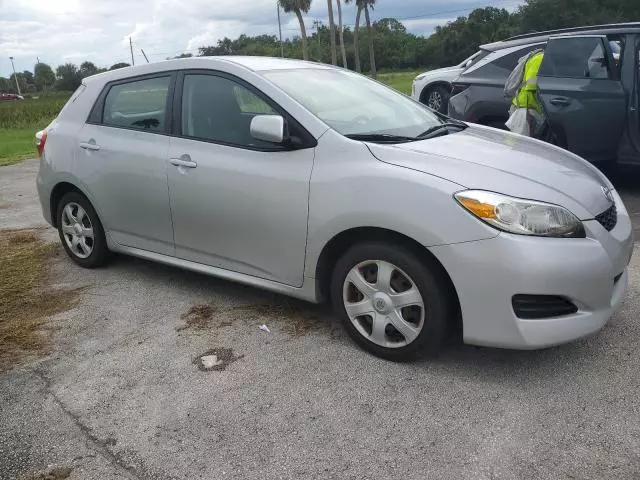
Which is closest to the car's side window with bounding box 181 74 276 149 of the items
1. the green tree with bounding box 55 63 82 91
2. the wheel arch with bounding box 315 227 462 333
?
the wheel arch with bounding box 315 227 462 333

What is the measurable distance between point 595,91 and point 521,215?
4093 mm

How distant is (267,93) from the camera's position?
3.83 metres

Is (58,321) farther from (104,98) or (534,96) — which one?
(534,96)

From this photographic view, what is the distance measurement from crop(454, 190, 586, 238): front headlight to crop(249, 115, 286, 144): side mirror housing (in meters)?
1.08

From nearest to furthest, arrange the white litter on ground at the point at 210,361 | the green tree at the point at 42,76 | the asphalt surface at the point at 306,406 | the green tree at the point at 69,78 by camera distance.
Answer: the asphalt surface at the point at 306,406 → the white litter on ground at the point at 210,361 → the green tree at the point at 69,78 → the green tree at the point at 42,76

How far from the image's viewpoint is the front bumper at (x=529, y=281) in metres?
2.93

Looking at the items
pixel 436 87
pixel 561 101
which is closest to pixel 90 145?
pixel 561 101

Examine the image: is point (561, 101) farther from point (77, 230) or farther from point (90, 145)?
point (77, 230)

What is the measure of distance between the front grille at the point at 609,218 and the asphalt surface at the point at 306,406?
680 millimetres

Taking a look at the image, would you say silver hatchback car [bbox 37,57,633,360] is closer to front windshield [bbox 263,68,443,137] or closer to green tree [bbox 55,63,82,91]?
front windshield [bbox 263,68,443,137]

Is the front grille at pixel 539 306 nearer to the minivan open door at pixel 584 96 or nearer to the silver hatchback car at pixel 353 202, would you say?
the silver hatchback car at pixel 353 202

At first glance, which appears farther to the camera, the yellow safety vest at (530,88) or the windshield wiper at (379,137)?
the yellow safety vest at (530,88)

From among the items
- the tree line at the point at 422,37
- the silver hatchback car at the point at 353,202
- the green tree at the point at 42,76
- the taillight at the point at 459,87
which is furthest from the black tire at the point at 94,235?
the green tree at the point at 42,76

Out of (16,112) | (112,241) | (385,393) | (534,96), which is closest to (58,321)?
(112,241)
